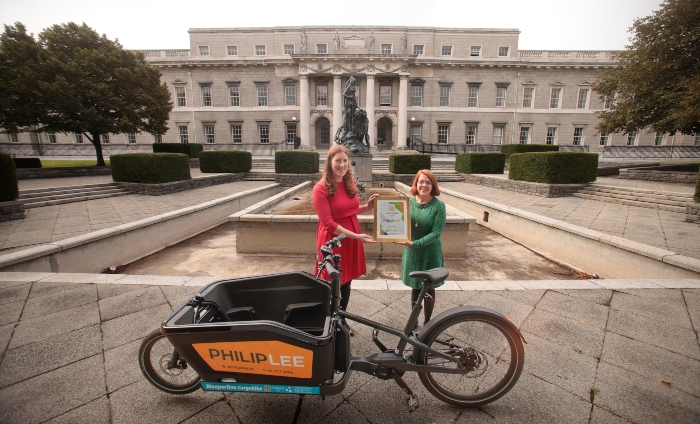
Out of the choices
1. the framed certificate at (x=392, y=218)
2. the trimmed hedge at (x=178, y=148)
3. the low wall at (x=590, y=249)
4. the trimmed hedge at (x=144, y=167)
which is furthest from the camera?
the trimmed hedge at (x=178, y=148)

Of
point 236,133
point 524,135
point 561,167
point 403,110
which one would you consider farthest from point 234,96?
point 524,135

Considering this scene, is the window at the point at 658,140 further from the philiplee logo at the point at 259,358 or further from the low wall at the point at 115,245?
the philiplee logo at the point at 259,358

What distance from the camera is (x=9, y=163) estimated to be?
291 inches

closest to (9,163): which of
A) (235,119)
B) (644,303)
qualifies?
(644,303)

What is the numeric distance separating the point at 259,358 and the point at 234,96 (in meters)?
38.1

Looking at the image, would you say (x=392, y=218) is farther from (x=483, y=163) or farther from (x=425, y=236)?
(x=483, y=163)

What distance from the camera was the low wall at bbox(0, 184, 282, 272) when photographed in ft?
15.6

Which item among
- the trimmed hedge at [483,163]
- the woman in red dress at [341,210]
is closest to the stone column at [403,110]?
the trimmed hedge at [483,163]

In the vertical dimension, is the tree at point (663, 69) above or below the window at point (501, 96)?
below

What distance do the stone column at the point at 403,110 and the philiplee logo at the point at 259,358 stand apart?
103 ft

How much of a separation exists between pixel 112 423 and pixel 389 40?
39.5 m

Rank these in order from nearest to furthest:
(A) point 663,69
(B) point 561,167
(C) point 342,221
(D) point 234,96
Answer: (C) point 342,221
(B) point 561,167
(A) point 663,69
(D) point 234,96

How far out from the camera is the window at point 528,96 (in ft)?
111

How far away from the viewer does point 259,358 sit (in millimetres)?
1802
